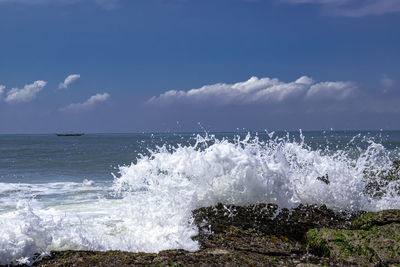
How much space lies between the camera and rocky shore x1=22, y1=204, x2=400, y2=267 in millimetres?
4398

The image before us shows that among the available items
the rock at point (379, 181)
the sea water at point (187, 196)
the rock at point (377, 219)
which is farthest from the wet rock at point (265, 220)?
the rock at point (379, 181)

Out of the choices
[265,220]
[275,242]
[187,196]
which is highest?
[187,196]

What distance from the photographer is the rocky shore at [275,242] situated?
440cm

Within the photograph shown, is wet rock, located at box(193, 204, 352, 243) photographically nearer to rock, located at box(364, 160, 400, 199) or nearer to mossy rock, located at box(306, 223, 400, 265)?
mossy rock, located at box(306, 223, 400, 265)

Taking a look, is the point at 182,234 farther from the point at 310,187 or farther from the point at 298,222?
the point at 310,187

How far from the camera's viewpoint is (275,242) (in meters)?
5.43

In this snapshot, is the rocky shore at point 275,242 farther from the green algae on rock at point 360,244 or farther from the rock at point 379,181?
the rock at point 379,181

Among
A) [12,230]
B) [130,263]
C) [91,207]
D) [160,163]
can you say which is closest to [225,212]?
[160,163]

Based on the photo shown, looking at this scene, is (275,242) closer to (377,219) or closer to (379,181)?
(377,219)

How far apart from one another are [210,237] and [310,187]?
2.72 metres

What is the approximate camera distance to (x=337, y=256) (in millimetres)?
4770

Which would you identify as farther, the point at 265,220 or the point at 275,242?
the point at 265,220

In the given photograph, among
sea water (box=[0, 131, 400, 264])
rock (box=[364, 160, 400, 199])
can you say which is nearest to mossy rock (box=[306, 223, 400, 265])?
sea water (box=[0, 131, 400, 264])

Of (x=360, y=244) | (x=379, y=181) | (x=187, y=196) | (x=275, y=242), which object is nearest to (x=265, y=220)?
(x=275, y=242)
